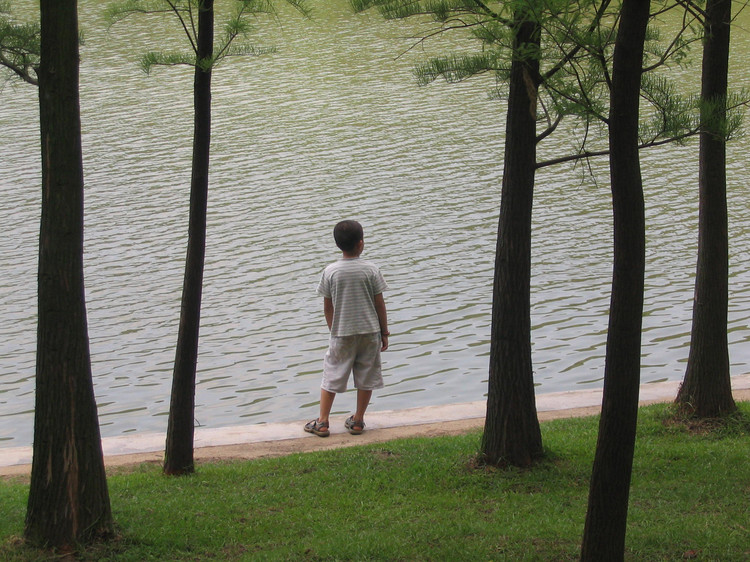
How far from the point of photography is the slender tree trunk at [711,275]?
7160 millimetres

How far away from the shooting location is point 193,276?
267 inches

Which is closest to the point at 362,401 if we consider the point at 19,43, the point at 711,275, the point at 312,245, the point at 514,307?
the point at 514,307

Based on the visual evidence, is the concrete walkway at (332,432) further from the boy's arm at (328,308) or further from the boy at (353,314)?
the boy's arm at (328,308)

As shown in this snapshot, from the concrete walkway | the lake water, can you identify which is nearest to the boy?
the concrete walkway

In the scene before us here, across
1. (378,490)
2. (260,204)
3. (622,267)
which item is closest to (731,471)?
(378,490)

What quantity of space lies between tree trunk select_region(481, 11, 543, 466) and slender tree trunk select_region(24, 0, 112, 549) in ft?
8.63

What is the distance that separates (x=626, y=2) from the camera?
4078 mm

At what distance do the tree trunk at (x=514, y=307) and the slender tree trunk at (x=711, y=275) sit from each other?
5.12ft

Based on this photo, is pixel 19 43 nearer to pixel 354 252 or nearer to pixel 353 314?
pixel 354 252

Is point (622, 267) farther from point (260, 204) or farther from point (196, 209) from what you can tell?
point (260, 204)

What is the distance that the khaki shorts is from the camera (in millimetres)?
7707

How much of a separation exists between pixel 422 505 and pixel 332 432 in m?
2.48

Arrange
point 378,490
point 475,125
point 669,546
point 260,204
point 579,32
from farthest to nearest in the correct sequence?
1. point 475,125
2. point 260,204
3. point 378,490
4. point 579,32
5. point 669,546

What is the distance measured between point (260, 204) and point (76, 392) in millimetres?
12667
